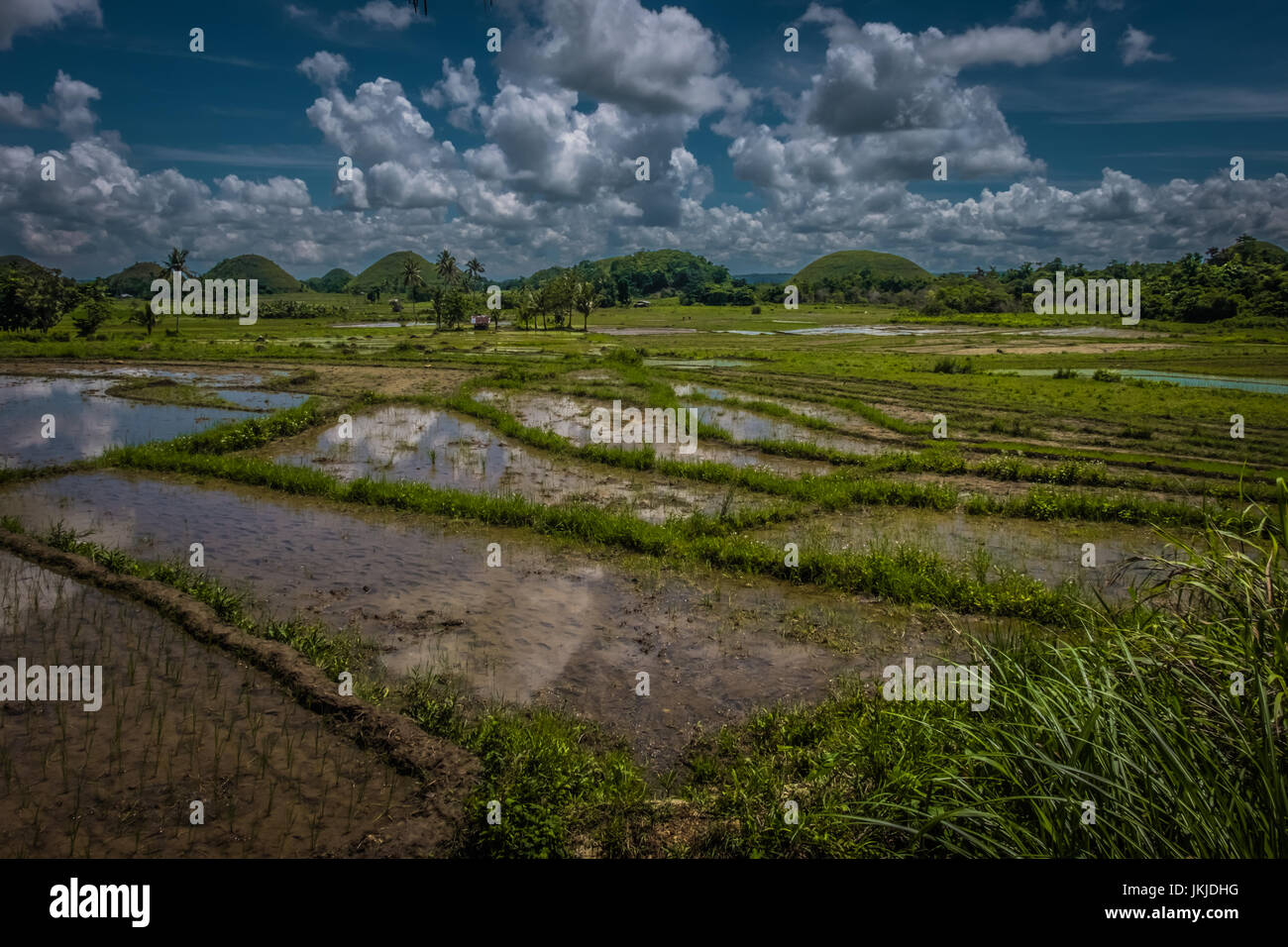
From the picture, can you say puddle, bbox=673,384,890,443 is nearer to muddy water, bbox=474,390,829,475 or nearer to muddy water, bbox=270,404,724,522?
muddy water, bbox=474,390,829,475

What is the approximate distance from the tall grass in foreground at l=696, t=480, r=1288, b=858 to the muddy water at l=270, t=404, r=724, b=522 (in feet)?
24.7

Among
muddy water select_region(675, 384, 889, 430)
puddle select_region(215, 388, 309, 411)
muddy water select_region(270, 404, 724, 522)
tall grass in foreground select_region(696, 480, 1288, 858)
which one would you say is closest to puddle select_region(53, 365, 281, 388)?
puddle select_region(215, 388, 309, 411)

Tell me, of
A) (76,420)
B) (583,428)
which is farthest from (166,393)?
(583,428)

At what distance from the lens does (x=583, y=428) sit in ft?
67.6

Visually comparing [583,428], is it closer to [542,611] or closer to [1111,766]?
[542,611]

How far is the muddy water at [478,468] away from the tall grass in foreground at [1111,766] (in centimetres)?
753

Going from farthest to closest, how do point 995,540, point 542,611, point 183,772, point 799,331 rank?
1. point 799,331
2. point 995,540
3. point 542,611
4. point 183,772

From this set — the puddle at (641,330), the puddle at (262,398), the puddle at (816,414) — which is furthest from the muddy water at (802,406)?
the puddle at (641,330)

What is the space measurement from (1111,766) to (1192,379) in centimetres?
3513

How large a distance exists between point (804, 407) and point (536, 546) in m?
15.8

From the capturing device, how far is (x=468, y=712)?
6.05 metres

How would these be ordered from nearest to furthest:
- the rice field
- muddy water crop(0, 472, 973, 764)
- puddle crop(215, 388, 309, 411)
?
the rice field < muddy water crop(0, 472, 973, 764) < puddle crop(215, 388, 309, 411)

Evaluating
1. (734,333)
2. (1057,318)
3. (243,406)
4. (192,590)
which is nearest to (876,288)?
(1057,318)

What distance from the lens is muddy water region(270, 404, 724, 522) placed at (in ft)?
43.7
